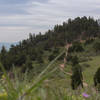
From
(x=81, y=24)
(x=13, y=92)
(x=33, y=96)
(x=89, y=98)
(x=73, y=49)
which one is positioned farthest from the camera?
(x=81, y=24)

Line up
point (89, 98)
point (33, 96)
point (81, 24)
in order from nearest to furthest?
1. point (33, 96)
2. point (89, 98)
3. point (81, 24)

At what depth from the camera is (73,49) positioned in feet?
403

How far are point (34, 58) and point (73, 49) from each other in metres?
22.8

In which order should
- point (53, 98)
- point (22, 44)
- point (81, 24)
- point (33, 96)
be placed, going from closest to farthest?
point (33, 96), point (53, 98), point (22, 44), point (81, 24)

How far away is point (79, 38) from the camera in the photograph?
534ft

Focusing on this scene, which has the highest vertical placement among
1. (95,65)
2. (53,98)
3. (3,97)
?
(3,97)

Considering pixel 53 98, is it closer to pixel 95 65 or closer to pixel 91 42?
pixel 95 65

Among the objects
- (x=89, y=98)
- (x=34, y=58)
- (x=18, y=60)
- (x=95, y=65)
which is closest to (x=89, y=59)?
(x=95, y=65)

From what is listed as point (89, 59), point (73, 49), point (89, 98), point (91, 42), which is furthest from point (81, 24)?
point (89, 98)

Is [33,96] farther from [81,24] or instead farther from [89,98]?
[81,24]

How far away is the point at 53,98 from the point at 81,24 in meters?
162

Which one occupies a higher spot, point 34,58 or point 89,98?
point 89,98

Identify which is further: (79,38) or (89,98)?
(79,38)

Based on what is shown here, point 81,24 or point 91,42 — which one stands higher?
point 81,24
